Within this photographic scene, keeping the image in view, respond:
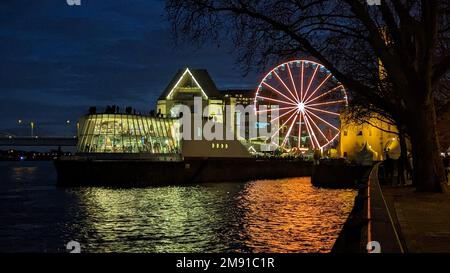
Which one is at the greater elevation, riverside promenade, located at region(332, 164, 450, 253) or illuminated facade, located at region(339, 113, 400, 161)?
illuminated facade, located at region(339, 113, 400, 161)

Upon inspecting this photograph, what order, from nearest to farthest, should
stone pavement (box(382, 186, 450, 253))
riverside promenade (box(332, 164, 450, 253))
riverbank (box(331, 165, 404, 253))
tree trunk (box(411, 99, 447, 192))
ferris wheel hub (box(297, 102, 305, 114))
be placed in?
1. riverbank (box(331, 165, 404, 253))
2. riverside promenade (box(332, 164, 450, 253))
3. stone pavement (box(382, 186, 450, 253))
4. tree trunk (box(411, 99, 447, 192))
5. ferris wheel hub (box(297, 102, 305, 114))

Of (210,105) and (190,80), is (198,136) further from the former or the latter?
(190,80)

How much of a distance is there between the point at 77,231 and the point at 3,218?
8.51 metres

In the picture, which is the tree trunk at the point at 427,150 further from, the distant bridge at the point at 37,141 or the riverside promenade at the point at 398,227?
the distant bridge at the point at 37,141

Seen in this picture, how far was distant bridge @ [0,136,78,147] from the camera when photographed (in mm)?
146225

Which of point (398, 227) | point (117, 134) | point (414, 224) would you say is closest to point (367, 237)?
point (398, 227)

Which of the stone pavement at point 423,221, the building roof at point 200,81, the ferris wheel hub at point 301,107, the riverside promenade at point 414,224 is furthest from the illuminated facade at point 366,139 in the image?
the riverside promenade at point 414,224

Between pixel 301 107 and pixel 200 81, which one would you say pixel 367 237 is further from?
pixel 200 81

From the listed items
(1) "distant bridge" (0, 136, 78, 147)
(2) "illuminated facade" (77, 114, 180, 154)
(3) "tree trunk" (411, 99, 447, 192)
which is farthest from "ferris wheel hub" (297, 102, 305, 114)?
(1) "distant bridge" (0, 136, 78, 147)

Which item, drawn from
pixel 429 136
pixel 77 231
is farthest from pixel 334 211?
pixel 77 231

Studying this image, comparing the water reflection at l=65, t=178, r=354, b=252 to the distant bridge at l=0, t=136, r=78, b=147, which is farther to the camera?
the distant bridge at l=0, t=136, r=78, b=147

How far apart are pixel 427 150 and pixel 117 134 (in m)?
67.5

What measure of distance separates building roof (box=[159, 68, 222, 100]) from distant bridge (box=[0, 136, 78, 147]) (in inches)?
1173

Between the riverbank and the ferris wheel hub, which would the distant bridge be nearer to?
the ferris wheel hub
